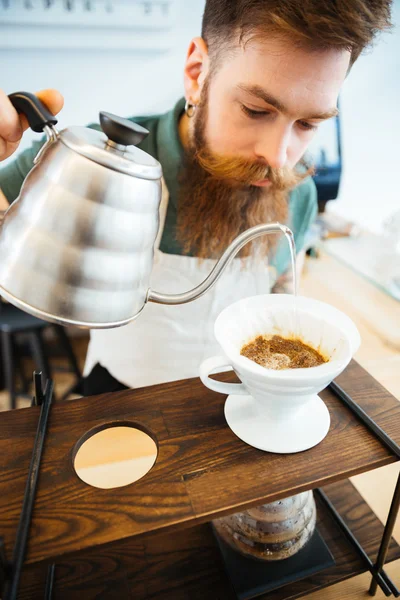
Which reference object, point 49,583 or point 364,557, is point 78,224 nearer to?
point 49,583

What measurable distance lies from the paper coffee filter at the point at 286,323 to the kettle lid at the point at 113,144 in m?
0.25

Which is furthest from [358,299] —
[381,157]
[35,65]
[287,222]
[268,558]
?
[35,65]

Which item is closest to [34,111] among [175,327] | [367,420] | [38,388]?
[38,388]

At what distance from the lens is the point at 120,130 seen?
42cm

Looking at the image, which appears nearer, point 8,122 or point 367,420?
point 8,122

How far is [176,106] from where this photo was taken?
103 centimetres

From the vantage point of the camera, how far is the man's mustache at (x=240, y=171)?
890mm

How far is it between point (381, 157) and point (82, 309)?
1.97 m

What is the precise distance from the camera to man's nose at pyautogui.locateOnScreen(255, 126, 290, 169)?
79 cm

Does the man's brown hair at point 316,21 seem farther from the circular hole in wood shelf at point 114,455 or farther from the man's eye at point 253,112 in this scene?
the circular hole in wood shelf at point 114,455

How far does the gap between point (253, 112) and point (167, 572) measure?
837mm

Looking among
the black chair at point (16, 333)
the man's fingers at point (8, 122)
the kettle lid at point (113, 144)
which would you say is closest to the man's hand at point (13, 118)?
the man's fingers at point (8, 122)

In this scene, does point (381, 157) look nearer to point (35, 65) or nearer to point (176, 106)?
point (176, 106)

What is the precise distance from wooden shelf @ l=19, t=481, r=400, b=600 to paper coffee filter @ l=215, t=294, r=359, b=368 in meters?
0.33
